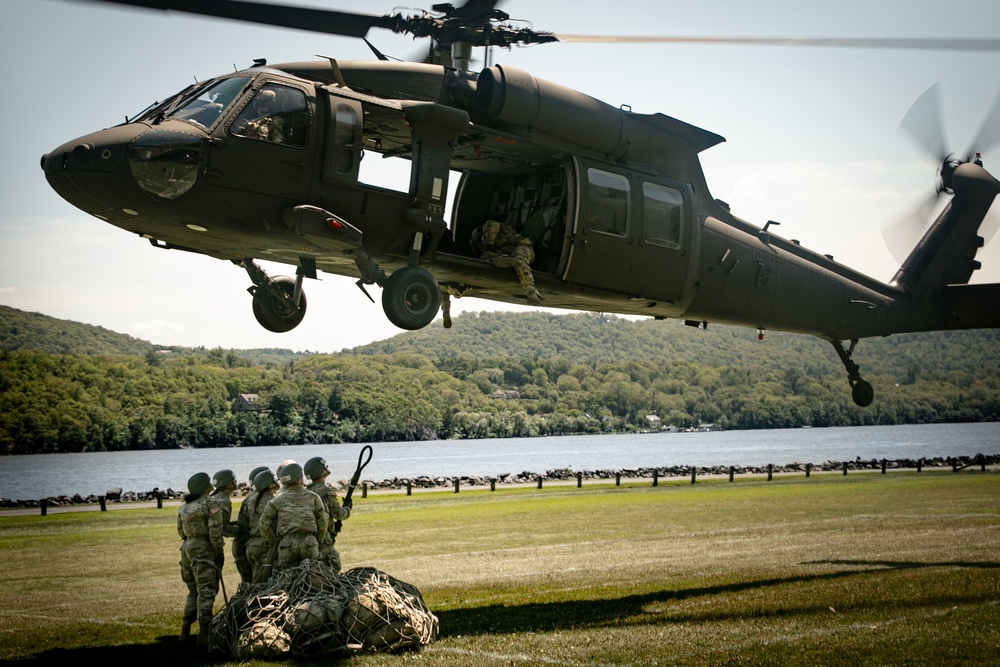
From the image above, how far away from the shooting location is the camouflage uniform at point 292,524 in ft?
33.7

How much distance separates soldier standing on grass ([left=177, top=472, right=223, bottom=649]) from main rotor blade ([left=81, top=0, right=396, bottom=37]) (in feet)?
16.0

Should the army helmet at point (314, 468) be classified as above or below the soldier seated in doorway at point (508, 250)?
below

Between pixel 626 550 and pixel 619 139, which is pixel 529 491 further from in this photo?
pixel 619 139

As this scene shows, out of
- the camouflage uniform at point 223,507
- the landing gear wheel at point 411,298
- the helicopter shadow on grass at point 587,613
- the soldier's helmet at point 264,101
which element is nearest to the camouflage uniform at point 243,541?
the camouflage uniform at point 223,507

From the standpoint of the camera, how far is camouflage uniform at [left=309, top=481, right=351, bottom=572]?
10867 mm

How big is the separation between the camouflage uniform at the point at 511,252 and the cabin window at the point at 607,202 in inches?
38.3

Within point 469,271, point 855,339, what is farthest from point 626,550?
point 469,271

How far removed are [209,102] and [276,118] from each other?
74 centimetres

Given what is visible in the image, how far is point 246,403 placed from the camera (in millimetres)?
71000

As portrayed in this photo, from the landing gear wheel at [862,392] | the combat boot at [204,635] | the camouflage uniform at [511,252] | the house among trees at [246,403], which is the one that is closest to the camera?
the combat boot at [204,635]

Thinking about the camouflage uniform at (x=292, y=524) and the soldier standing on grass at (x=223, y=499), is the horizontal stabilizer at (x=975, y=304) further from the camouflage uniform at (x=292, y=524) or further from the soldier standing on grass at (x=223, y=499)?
the soldier standing on grass at (x=223, y=499)

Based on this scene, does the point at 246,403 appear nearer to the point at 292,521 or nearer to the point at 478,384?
the point at 478,384

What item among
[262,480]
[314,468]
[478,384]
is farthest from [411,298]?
[478,384]

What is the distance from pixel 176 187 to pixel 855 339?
1249 centimetres
